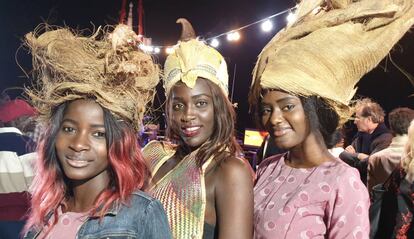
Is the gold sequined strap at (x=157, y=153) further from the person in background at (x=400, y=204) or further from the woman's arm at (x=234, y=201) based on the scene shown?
the person in background at (x=400, y=204)

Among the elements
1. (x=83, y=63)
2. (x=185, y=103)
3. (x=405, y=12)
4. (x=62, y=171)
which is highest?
(x=405, y=12)

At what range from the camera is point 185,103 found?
2.15m

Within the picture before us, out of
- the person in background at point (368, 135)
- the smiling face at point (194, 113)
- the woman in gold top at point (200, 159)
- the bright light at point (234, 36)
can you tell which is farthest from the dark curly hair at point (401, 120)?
the bright light at point (234, 36)

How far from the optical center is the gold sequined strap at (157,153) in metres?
2.37

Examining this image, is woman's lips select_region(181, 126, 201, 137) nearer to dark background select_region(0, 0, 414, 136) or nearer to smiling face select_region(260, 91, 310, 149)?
smiling face select_region(260, 91, 310, 149)

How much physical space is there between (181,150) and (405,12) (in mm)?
1349

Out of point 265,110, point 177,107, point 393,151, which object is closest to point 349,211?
point 265,110

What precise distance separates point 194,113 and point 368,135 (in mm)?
4344

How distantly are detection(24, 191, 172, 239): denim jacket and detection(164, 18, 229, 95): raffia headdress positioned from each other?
0.72 meters

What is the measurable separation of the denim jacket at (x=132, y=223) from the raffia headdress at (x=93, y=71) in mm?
383

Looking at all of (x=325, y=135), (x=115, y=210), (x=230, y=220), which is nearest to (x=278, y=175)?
(x=325, y=135)

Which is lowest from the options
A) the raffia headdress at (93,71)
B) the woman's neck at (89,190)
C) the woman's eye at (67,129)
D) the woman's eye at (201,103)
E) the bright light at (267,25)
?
the woman's neck at (89,190)

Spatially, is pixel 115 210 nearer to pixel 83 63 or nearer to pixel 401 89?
pixel 83 63

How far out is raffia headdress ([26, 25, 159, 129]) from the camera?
1.79 metres
